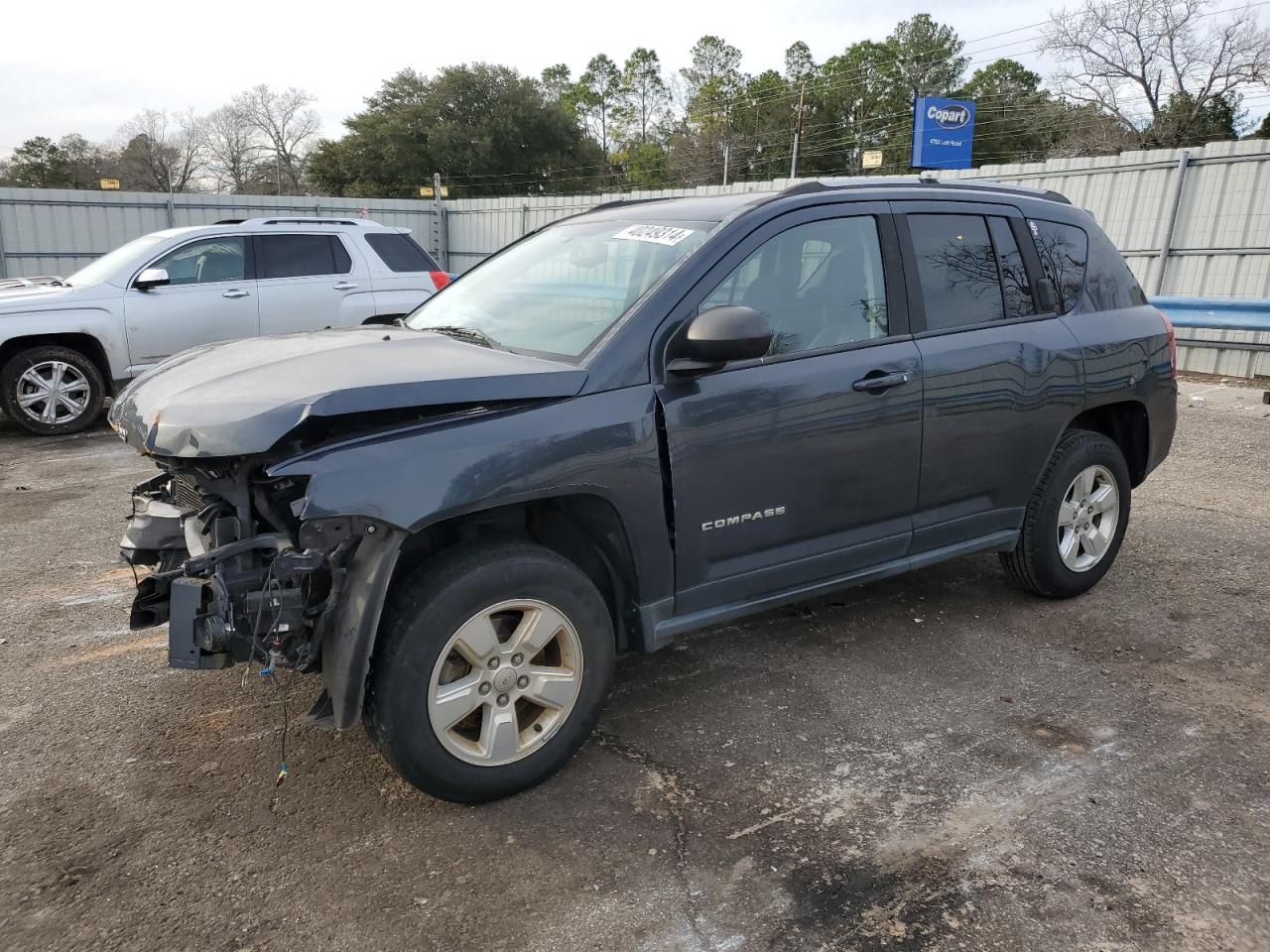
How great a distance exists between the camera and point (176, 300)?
845 cm

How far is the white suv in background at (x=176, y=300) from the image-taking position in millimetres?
8078

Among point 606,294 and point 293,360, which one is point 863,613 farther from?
point 293,360

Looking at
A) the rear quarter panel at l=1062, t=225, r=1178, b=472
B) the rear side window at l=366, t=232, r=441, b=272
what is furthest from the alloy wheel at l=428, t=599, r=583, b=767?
the rear side window at l=366, t=232, r=441, b=272

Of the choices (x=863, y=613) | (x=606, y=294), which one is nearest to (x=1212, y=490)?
(x=863, y=613)

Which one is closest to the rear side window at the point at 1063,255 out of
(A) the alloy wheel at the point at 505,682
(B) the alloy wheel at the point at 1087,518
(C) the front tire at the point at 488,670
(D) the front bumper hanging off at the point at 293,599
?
(B) the alloy wheel at the point at 1087,518

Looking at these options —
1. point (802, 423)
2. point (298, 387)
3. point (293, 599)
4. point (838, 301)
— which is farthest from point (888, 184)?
point (293, 599)

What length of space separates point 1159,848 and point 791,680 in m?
1.41

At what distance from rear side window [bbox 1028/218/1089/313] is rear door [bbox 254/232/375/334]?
21.6 ft

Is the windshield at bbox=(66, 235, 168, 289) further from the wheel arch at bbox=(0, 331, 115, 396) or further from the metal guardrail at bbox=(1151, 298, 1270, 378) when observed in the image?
the metal guardrail at bbox=(1151, 298, 1270, 378)

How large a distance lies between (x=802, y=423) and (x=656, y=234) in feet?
3.02

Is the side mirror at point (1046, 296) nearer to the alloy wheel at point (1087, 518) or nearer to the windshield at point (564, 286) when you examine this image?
the alloy wheel at point (1087, 518)

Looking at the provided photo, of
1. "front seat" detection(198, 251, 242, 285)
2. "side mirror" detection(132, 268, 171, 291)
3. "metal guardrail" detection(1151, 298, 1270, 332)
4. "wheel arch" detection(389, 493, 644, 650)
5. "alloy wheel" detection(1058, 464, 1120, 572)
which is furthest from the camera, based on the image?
"metal guardrail" detection(1151, 298, 1270, 332)

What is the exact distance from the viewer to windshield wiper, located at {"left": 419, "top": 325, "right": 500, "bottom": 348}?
11.2 ft

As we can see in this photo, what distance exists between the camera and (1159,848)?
2.72 m
